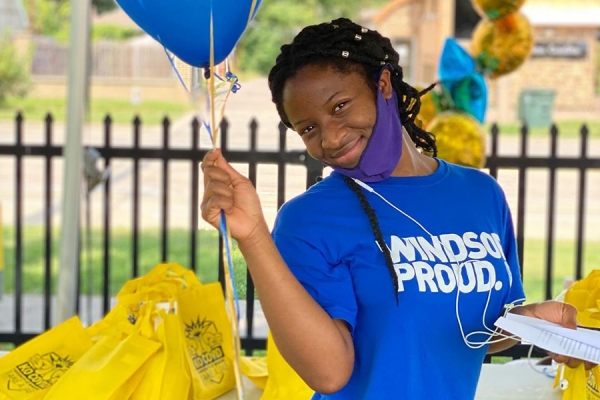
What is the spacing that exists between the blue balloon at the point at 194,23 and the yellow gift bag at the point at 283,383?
1.12m

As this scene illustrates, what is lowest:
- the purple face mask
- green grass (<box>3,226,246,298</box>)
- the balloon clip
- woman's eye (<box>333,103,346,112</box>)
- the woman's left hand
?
green grass (<box>3,226,246,298</box>)

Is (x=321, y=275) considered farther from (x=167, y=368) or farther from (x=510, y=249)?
(x=167, y=368)

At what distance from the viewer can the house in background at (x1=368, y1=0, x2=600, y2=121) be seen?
847 inches

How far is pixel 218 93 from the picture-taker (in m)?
1.32

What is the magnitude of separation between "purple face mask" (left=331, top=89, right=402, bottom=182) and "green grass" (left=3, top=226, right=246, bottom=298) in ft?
16.7

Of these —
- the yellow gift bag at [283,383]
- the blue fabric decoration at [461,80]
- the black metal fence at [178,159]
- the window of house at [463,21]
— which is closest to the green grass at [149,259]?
the black metal fence at [178,159]

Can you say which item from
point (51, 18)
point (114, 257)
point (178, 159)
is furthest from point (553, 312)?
point (51, 18)

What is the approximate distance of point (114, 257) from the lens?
7.84m

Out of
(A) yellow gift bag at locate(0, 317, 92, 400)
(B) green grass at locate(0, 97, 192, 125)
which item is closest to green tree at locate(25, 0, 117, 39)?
(B) green grass at locate(0, 97, 192, 125)

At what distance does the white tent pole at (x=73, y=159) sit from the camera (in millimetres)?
3141

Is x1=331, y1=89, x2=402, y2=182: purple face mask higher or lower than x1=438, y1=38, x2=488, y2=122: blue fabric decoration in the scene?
lower

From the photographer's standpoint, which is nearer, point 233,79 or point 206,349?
point 233,79

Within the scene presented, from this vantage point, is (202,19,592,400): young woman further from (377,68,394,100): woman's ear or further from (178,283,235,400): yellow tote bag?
(178,283,235,400): yellow tote bag

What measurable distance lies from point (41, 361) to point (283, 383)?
61cm
